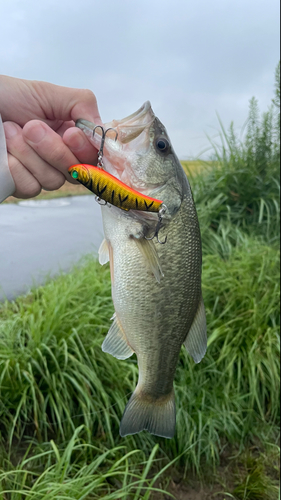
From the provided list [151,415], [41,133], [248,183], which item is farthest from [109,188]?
[248,183]

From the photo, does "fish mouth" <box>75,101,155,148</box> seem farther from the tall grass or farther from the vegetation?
the tall grass

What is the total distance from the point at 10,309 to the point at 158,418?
5.52 feet

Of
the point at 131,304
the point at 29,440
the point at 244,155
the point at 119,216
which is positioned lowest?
the point at 29,440

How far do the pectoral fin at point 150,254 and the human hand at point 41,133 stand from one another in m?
0.29

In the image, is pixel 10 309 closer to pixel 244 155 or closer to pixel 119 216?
pixel 119 216

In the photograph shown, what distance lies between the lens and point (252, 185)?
4133 millimetres

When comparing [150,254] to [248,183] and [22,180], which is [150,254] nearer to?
[22,180]

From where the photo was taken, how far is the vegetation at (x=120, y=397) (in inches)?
72.7

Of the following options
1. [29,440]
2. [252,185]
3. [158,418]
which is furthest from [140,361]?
[252,185]

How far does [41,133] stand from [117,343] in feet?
1.86

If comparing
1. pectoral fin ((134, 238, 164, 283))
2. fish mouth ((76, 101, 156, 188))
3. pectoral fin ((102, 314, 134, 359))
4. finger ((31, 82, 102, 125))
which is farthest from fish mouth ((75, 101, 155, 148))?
pectoral fin ((102, 314, 134, 359))

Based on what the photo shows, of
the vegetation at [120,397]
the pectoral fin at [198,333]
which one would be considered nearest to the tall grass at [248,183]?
the vegetation at [120,397]

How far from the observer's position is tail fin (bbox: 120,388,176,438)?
100cm

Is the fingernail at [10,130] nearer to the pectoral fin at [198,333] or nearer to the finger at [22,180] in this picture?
the finger at [22,180]
